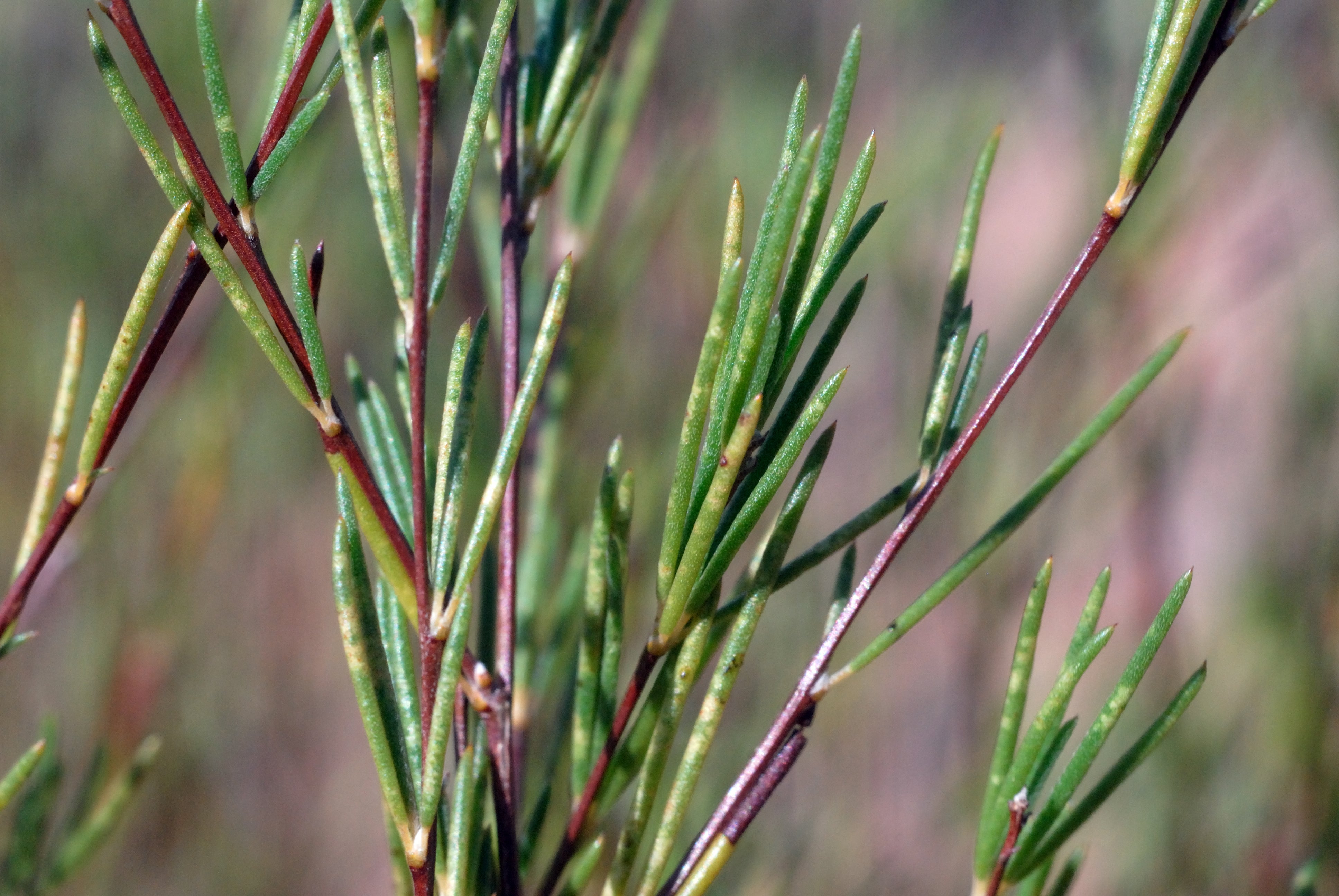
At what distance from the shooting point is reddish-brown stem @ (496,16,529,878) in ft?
0.66

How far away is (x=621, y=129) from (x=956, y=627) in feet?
1.94

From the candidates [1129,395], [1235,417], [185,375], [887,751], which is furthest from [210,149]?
[1235,417]

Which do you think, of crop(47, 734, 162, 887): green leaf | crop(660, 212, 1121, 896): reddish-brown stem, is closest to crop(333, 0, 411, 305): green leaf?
crop(660, 212, 1121, 896): reddish-brown stem

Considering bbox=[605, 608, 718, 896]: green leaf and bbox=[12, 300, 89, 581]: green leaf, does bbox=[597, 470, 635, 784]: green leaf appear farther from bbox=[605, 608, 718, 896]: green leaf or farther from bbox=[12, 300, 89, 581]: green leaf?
bbox=[12, 300, 89, 581]: green leaf

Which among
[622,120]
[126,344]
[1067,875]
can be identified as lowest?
[1067,875]

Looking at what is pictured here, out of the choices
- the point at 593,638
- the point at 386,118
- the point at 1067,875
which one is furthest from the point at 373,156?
the point at 1067,875

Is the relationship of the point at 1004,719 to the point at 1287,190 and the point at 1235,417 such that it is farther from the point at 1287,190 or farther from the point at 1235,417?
the point at 1235,417

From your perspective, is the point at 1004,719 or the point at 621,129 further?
the point at 621,129

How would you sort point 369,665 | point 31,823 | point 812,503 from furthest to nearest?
point 812,503 → point 31,823 → point 369,665

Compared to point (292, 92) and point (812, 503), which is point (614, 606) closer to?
point (292, 92)

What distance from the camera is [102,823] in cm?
31

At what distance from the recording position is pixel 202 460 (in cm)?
57

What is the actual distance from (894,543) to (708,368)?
0.05 meters

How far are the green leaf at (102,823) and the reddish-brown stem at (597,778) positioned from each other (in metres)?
0.17
